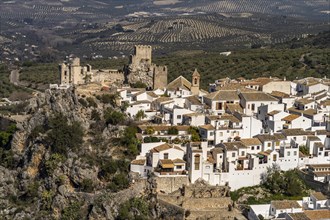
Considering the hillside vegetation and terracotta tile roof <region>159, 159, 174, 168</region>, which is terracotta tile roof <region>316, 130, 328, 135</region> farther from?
the hillside vegetation

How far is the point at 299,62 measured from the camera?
6062 centimetres

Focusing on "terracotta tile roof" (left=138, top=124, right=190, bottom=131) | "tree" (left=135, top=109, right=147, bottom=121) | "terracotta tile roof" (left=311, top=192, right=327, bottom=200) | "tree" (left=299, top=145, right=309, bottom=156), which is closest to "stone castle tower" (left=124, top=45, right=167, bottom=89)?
"tree" (left=135, top=109, right=147, bottom=121)

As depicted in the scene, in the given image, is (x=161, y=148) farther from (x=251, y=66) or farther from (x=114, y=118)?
(x=251, y=66)

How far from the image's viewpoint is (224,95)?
130 ft

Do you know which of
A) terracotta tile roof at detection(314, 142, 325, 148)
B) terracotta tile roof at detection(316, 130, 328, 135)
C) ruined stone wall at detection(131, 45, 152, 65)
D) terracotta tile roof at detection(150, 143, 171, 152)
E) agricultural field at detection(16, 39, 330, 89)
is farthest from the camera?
agricultural field at detection(16, 39, 330, 89)

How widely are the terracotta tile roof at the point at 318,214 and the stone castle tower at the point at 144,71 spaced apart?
15606 millimetres

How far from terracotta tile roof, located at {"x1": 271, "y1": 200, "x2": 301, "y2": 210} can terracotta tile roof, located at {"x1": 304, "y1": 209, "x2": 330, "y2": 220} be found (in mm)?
817

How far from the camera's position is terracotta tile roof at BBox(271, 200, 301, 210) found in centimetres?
3164

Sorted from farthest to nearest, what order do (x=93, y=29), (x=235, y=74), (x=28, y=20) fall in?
1. (x=28, y=20)
2. (x=93, y=29)
3. (x=235, y=74)

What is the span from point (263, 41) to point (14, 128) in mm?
64058

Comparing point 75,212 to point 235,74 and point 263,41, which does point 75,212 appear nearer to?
point 235,74

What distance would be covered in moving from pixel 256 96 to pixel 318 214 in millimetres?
10267

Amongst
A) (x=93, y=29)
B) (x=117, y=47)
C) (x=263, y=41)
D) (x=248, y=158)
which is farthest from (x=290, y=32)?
(x=248, y=158)

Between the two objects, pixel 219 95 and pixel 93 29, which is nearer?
pixel 219 95
